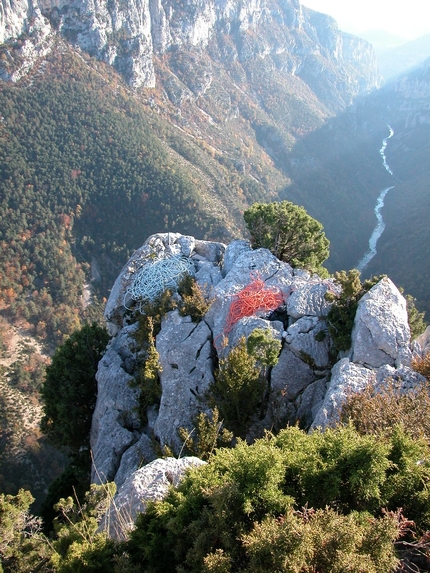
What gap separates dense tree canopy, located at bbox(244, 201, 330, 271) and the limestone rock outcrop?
1.51m

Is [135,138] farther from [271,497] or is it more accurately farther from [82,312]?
[271,497]

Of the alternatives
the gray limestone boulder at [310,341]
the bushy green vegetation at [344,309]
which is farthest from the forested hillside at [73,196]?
the bushy green vegetation at [344,309]

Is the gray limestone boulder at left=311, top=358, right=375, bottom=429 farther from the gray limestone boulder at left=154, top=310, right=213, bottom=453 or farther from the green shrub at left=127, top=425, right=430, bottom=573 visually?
the gray limestone boulder at left=154, top=310, right=213, bottom=453

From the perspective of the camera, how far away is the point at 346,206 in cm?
14850

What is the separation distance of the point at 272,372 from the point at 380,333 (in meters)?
4.13

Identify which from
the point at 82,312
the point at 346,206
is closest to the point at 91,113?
the point at 82,312

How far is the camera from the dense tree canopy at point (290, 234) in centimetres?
2167

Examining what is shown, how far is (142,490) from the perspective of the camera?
10.5m

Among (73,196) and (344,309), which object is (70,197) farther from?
(344,309)

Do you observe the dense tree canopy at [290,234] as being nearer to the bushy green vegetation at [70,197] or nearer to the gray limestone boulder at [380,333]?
the gray limestone boulder at [380,333]

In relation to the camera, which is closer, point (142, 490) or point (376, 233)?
point (142, 490)

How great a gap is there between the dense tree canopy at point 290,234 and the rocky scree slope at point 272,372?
5.17 ft

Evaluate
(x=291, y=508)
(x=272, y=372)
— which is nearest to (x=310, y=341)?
(x=272, y=372)

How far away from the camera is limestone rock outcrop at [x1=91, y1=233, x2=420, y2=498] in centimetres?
1387
